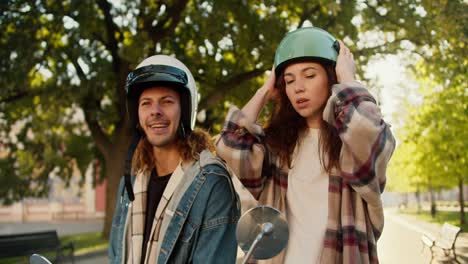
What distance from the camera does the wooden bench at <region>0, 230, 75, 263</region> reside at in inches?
420

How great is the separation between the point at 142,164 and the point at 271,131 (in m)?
0.66

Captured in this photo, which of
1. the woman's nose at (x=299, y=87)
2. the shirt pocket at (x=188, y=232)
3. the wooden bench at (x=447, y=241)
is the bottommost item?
the wooden bench at (x=447, y=241)

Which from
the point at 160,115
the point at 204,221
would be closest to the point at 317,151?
the point at 204,221

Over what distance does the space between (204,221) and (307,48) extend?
0.89m

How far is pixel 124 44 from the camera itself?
1398 centimetres

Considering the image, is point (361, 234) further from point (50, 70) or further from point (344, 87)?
point (50, 70)

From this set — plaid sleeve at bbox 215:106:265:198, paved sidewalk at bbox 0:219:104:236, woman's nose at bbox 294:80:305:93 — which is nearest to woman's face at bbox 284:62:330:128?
woman's nose at bbox 294:80:305:93

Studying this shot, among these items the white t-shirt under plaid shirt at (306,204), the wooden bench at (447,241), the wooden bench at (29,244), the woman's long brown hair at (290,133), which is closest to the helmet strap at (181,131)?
the woman's long brown hair at (290,133)

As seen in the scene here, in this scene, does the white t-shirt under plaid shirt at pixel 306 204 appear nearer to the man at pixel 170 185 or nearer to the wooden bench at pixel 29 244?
the man at pixel 170 185

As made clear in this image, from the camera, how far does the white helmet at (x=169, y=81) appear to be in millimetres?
2820

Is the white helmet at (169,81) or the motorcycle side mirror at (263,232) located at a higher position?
the white helmet at (169,81)

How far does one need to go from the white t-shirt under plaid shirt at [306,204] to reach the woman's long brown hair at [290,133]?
0.04 metres

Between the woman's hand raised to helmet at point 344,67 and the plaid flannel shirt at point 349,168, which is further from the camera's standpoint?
the woman's hand raised to helmet at point 344,67

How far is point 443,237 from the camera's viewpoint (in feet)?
46.9
